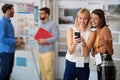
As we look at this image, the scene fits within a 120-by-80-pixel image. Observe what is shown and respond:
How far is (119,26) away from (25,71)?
2.08 m

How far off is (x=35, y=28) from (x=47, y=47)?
81 cm

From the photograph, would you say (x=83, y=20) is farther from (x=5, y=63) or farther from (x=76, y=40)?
(x=5, y=63)

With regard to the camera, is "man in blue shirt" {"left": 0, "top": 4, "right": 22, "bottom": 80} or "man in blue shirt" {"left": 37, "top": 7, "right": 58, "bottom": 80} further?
"man in blue shirt" {"left": 37, "top": 7, "right": 58, "bottom": 80}

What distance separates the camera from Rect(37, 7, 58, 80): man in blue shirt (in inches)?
193

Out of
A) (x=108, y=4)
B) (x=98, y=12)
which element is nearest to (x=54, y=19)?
(x=108, y=4)

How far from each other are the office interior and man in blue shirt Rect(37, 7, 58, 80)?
1.88 feet

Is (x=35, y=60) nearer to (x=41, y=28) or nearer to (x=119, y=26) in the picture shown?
(x=41, y=28)

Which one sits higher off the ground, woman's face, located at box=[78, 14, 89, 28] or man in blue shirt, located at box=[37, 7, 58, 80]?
woman's face, located at box=[78, 14, 89, 28]

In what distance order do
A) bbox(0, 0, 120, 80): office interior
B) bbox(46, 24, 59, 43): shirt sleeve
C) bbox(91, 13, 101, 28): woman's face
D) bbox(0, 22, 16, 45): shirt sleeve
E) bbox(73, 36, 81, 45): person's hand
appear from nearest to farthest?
bbox(73, 36, 81, 45): person's hand
bbox(91, 13, 101, 28): woman's face
bbox(0, 22, 16, 45): shirt sleeve
bbox(46, 24, 59, 43): shirt sleeve
bbox(0, 0, 120, 80): office interior

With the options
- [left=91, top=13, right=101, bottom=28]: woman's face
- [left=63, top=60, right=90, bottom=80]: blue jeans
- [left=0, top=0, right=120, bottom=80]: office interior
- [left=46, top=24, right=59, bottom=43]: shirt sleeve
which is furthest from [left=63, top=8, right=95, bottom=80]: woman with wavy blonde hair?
[left=0, top=0, right=120, bottom=80]: office interior

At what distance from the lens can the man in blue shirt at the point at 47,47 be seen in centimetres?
491

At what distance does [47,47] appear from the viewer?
196 inches

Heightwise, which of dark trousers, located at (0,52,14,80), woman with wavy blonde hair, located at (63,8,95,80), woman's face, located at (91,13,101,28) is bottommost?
dark trousers, located at (0,52,14,80)

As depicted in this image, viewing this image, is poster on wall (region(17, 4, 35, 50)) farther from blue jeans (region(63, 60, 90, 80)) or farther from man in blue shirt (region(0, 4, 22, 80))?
blue jeans (region(63, 60, 90, 80))
